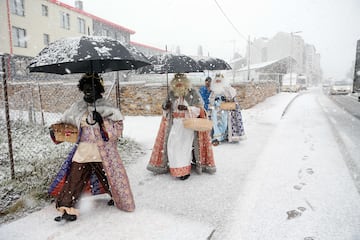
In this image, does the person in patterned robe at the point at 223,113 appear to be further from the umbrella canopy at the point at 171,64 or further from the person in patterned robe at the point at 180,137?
the umbrella canopy at the point at 171,64

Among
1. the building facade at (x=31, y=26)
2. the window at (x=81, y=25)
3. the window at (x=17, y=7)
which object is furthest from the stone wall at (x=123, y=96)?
the window at (x=81, y=25)

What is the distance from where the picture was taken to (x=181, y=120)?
4.34m

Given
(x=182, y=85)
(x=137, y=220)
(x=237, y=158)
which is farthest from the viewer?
(x=237, y=158)

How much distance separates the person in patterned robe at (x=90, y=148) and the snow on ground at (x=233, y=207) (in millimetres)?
290

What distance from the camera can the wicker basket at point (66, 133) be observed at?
313 centimetres

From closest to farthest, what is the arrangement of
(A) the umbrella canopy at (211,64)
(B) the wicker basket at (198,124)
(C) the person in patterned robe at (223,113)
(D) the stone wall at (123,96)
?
(B) the wicker basket at (198,124)
(A) the umbrella canopy at (211,64)
(C) the person in patterned robe at (223,113)
(D) the stone wall at (123,96)

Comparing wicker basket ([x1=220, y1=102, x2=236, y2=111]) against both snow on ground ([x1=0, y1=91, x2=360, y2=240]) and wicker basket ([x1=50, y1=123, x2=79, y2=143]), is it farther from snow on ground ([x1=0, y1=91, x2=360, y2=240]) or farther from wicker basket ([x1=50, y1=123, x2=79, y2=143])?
wicker basket ([x1=50, y1=123, x2=79, y2=143])

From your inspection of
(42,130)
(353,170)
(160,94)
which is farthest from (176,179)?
(160,94)

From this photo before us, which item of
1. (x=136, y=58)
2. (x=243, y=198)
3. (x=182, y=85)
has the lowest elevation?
(x=243, y=198)

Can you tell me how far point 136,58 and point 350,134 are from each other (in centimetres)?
744

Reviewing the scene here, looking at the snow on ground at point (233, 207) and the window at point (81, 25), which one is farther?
the window at point (81, 25)

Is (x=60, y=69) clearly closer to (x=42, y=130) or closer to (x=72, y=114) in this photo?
(x=72, y=114)

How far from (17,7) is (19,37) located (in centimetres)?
234

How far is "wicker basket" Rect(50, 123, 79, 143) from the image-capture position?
3135mm
